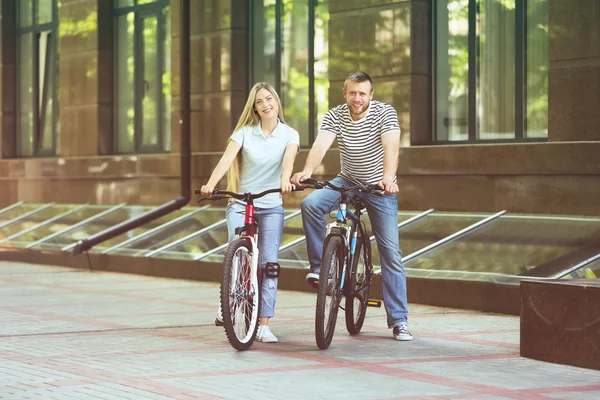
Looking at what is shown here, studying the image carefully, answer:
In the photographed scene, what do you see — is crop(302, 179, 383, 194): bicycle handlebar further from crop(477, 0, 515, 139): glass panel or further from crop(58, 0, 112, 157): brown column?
crop(58, 0, 112, 157): brown column

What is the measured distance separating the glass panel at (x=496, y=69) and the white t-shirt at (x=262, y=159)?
5.74 metres

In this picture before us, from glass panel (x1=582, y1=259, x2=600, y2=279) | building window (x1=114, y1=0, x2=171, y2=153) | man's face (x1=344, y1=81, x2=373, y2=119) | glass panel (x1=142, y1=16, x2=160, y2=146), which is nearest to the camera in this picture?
man's face (x1=344, y1=81, x2=373, y2=119)

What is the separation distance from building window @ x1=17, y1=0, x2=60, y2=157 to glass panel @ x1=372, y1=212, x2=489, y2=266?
418 inches

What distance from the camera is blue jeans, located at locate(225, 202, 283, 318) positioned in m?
9.34

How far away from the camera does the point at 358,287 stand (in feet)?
31.4

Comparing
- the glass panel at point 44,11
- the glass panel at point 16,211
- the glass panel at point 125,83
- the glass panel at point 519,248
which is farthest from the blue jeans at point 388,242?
the glass panel at point 44,11

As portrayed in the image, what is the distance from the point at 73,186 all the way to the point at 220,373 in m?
14.5

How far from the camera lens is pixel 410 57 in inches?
609

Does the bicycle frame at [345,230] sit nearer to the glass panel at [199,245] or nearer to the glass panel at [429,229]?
the glass panel at [429,229]

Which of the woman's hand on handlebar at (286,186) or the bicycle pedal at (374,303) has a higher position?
the woman's hand on handlebar at (286,186)

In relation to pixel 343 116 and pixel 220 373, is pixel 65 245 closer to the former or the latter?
pixel 343 116

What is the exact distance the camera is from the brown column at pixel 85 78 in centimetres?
2150

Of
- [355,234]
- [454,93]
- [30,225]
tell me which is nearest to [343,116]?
[355,234]

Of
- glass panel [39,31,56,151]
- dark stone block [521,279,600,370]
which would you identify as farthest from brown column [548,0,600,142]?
glass panel [39,31,56,151]
